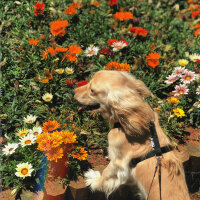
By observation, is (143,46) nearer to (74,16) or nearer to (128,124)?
(74,16)

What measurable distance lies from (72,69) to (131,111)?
1.66 metres

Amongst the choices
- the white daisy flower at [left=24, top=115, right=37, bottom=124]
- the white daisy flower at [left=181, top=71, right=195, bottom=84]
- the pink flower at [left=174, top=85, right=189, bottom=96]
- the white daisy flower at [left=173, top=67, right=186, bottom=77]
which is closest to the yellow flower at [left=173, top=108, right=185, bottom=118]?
the pink flower at [left=174, top=85, right=189, bottom=96]

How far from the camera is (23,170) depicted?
2.97 m

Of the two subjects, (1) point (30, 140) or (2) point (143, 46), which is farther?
(2) point (143, 46)

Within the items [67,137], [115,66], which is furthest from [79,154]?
[115,66]

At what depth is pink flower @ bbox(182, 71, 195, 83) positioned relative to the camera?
4.05 meters

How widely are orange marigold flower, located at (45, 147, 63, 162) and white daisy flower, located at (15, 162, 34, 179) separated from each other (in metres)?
0.27

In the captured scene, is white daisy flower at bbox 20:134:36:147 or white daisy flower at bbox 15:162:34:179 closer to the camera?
white daisy flower at bbox 15:162:34:179

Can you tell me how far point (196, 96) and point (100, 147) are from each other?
1.68 m

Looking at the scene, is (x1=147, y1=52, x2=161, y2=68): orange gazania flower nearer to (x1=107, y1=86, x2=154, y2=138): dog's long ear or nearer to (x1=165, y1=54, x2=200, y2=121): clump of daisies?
(x1=165, y1=54, x2=200, y2=121): clump of daisies

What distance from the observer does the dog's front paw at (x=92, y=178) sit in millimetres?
3275

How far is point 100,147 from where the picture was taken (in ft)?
12.2

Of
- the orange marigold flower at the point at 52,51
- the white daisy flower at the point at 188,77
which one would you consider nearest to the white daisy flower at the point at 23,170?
the orange marigold flower at the point at 52,51

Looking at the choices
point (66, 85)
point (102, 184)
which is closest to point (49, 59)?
point (66, 85)
